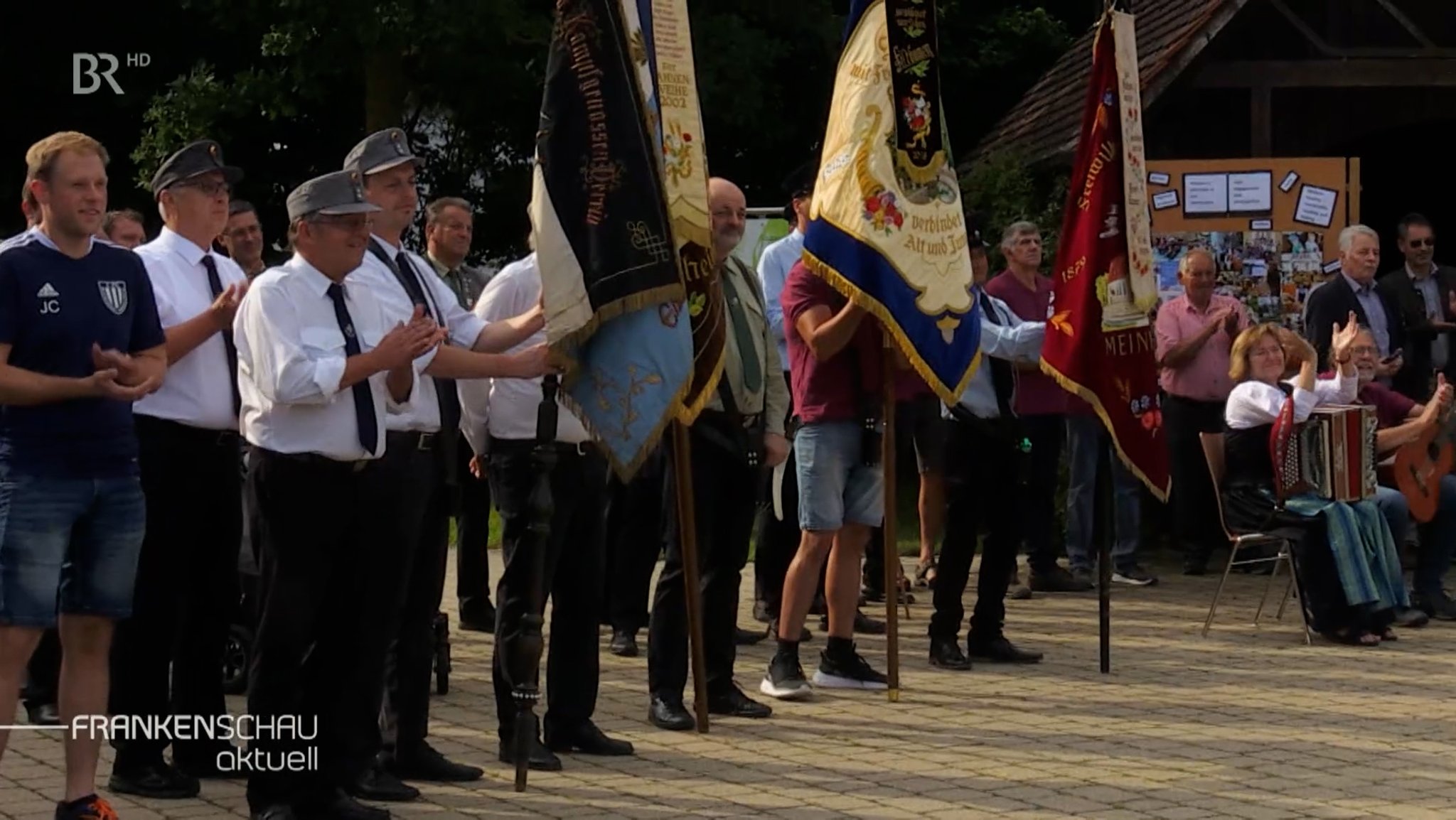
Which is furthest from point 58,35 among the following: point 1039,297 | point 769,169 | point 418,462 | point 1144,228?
point 418,462

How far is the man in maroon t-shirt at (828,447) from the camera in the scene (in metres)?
9.08

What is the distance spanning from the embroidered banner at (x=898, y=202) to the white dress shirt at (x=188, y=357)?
2627mm

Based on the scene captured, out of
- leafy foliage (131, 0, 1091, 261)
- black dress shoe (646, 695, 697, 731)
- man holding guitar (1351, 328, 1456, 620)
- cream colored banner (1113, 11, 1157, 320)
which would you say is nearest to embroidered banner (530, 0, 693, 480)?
black dress shoe (646, 695, 697, 731)

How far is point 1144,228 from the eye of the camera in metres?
10.2

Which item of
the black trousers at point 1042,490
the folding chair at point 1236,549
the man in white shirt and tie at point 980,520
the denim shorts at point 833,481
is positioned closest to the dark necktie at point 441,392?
the denim shorts at point 833,481

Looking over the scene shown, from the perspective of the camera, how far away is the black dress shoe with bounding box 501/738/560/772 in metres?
7.79

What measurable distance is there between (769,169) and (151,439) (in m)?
17.1

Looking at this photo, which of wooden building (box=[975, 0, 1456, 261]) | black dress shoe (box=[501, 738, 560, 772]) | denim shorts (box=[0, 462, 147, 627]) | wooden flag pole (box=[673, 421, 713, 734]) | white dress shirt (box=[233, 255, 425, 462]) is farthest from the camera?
wooden building (box=[975, 0, 1456, 261])

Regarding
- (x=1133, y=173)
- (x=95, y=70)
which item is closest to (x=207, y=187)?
(x=1133, y=173)

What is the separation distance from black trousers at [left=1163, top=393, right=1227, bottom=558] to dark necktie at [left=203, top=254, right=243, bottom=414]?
8087mm

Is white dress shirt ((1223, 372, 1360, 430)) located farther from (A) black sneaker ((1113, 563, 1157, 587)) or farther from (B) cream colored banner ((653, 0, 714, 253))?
(B) cream colored banner ((653, 0, 714, 253))

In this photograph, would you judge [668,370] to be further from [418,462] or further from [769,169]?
[769,169]

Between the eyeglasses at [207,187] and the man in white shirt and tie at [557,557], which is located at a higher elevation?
the eyeglasses at [207,187]

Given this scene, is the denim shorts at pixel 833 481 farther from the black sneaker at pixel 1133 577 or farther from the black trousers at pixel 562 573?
the black sneaker at pixel 1133 577
